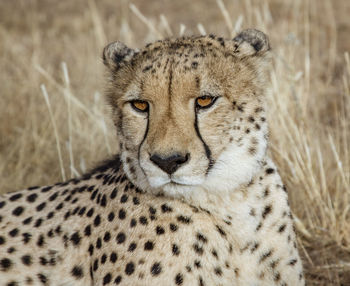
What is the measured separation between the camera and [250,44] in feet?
8.23

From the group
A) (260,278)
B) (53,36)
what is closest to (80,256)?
(260,278)

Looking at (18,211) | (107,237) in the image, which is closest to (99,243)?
(107,237)

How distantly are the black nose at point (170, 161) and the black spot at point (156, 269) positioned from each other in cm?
35

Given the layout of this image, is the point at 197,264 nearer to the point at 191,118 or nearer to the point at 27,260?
the point at 191,118

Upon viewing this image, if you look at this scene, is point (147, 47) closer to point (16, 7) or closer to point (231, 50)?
point (231, 50)

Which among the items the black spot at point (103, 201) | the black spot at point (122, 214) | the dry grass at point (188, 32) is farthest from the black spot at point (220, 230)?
the dry grass at point (188, 32)

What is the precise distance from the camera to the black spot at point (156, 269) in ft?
7.31

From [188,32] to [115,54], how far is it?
13.5ft

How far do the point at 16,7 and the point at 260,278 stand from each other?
6471 mm

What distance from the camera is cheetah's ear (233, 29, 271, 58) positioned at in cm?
248

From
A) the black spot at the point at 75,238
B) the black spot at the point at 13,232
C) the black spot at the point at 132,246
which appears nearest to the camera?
the black spot at the point at 132,246

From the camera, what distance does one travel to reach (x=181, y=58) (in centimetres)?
229

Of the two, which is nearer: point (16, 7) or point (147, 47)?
point (147, 47)

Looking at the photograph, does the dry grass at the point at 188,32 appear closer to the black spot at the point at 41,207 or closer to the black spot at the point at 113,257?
the black spot at the point at 41,207
